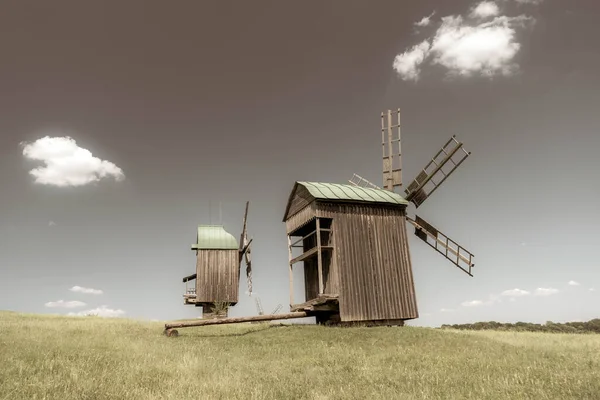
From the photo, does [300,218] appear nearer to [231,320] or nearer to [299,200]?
[299,200]

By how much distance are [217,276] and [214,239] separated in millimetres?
3279

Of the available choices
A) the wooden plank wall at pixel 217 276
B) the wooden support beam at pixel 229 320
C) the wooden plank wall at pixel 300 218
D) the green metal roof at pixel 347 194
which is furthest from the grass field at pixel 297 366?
the wooden plank wall at pixel 217 276

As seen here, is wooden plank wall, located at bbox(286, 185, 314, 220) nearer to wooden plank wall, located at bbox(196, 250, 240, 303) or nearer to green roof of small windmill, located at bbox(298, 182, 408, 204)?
green roof of small windmill, located at bbox(298, 182, 408, 204)

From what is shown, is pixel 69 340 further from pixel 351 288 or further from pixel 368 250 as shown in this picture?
pixel 368 250

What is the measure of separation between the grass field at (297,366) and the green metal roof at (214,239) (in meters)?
18.6

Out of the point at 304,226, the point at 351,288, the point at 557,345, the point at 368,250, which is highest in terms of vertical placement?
the point at 304,226

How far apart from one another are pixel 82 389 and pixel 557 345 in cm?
1569

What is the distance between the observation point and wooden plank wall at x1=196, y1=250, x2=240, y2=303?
35.3 metres

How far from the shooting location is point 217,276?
36.0 meters

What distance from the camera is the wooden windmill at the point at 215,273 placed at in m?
35.3

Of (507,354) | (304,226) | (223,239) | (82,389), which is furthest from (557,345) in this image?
(223,239)

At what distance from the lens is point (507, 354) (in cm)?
1289

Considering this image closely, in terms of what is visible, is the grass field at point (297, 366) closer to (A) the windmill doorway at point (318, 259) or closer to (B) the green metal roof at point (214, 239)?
(A) the windmill doorway at point (318, 259)

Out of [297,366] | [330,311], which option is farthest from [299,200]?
[297,366]
